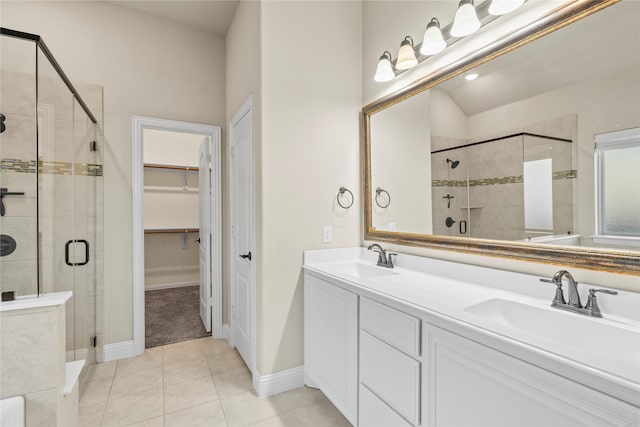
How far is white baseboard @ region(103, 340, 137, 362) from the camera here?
257cm

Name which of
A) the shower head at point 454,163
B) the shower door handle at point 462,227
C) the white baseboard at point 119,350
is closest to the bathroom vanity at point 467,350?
the shower door handle at point 462,227

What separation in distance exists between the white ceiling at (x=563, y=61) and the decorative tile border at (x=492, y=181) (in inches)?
14.6

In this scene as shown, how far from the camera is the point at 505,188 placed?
1502 mm

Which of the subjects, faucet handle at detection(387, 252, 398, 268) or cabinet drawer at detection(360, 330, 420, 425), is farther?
faucet handle at detection(387, 252, 398, 268)

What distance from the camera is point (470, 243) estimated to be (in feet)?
5.29

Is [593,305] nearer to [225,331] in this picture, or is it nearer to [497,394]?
[497,394]

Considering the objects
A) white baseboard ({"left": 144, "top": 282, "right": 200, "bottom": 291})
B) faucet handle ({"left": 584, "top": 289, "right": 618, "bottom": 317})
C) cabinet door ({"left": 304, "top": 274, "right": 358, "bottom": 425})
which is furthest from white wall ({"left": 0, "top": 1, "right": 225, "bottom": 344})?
faucet handle ({"left": 584, "top": 289, "right": 618, "bottom": 317})

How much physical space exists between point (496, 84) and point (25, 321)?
2.37 m

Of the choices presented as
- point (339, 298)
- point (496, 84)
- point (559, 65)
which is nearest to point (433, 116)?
point (496, 84)

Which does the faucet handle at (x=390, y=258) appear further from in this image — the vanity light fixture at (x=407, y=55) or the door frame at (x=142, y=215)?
the door frame at (x=142, y=215)

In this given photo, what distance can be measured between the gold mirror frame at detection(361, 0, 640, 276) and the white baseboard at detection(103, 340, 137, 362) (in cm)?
240

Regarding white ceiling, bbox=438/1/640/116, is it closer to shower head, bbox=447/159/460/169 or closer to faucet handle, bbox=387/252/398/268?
shower head, bbox=447/159/460/169

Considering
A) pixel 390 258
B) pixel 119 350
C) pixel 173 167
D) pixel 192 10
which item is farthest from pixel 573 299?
pixel 173 167

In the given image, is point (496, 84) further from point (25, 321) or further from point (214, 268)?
point (214, 268)
